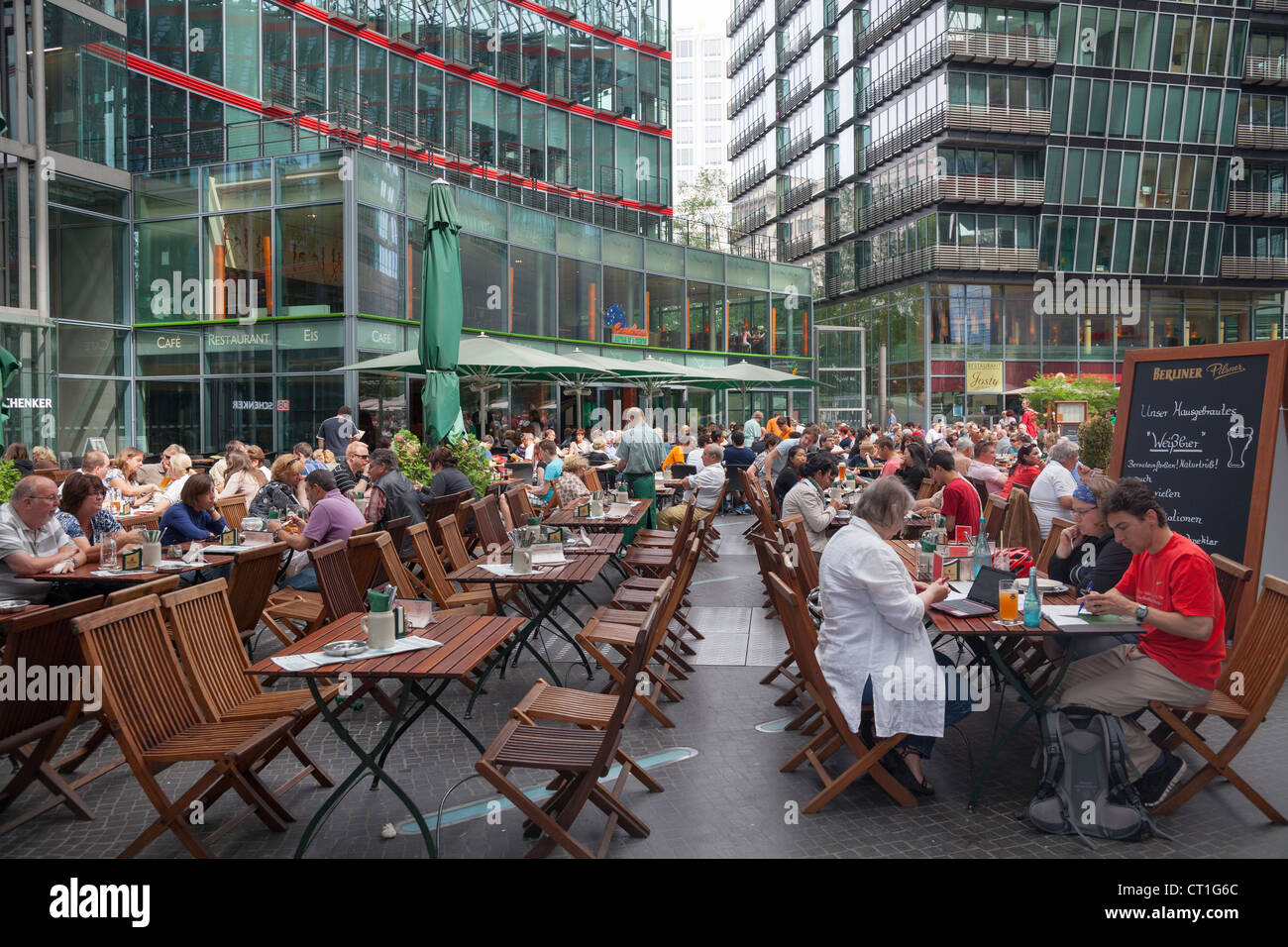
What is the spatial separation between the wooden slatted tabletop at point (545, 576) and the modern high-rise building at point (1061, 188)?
106 feet

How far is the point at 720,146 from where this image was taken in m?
98.6

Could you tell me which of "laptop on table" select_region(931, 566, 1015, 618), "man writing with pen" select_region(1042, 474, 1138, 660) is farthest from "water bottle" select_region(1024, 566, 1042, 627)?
"man writing with pen" select_region(1042, 474, 1138, 660)

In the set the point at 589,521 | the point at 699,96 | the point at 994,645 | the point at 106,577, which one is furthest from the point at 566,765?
the point at 699,96

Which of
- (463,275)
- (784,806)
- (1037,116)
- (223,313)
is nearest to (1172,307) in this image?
(1037,116)

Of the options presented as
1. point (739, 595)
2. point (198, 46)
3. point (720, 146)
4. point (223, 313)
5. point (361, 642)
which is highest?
point (720, 146)

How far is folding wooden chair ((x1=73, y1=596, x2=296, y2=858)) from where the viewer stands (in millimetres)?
3660

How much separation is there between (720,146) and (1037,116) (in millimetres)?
66640

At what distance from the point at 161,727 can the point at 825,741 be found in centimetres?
312

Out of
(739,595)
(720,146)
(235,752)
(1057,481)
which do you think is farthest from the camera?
(720,146)

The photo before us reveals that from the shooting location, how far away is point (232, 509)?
8.75m

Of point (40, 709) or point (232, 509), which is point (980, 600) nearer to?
point (40, 709)

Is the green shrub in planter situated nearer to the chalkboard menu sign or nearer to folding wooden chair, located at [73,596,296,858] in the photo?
the chalkboard menu sign

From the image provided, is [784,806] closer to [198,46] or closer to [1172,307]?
[198,46]

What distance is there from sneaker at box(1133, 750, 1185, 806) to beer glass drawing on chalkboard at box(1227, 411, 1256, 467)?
3.35 meters
